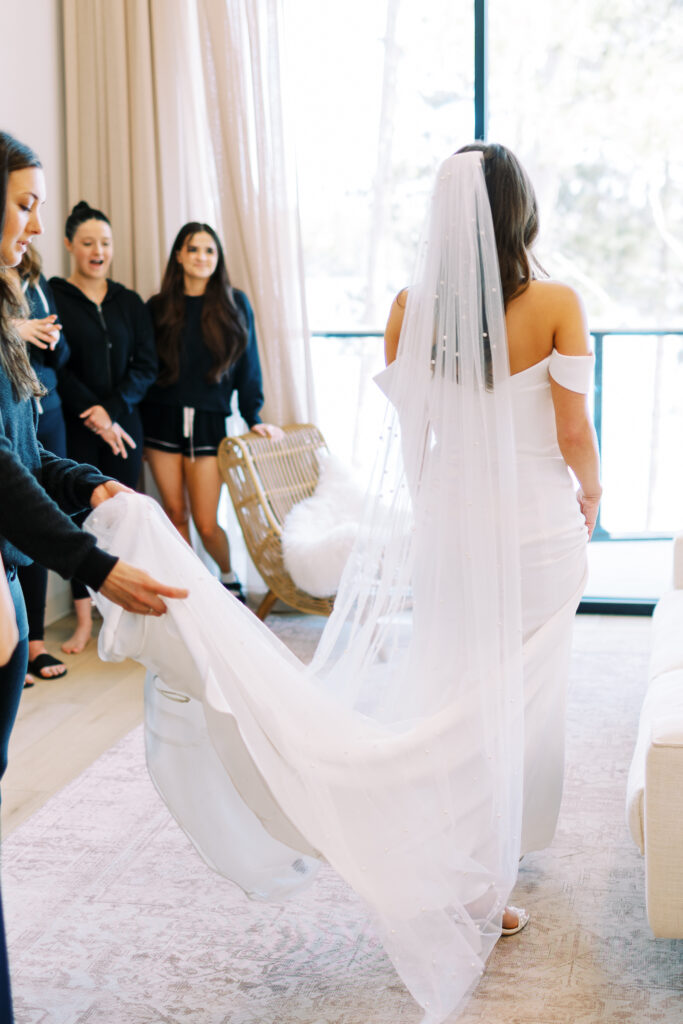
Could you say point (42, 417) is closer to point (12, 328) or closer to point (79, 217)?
point (79, 217)

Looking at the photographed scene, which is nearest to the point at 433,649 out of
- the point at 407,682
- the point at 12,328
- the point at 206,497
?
the point at 407,682

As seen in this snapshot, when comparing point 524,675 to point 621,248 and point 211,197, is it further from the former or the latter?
point 621,248

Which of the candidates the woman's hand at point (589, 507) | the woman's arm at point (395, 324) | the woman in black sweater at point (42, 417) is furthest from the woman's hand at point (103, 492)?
the woman in black sweater at point (42, 417)

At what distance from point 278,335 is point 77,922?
9.11ft

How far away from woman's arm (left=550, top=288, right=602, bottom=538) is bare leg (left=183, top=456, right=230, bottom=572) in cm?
238

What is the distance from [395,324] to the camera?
7.50ft

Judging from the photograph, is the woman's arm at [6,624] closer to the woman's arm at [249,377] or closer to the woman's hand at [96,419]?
the woman's hand at [96,419]

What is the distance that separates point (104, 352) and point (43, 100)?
1108 millimetres

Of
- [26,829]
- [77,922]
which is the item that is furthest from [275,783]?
[26,829]

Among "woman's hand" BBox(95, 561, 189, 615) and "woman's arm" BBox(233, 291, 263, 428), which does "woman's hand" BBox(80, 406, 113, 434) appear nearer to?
"woman's arm" BBox(233, 291, 263, 428)

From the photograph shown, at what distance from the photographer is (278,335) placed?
177 inches

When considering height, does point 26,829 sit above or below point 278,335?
below

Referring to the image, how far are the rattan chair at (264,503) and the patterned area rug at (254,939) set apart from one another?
1.25 metres

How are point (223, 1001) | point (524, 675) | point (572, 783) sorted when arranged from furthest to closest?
point (572, 783), point (524, 675), point (223, 1001)
